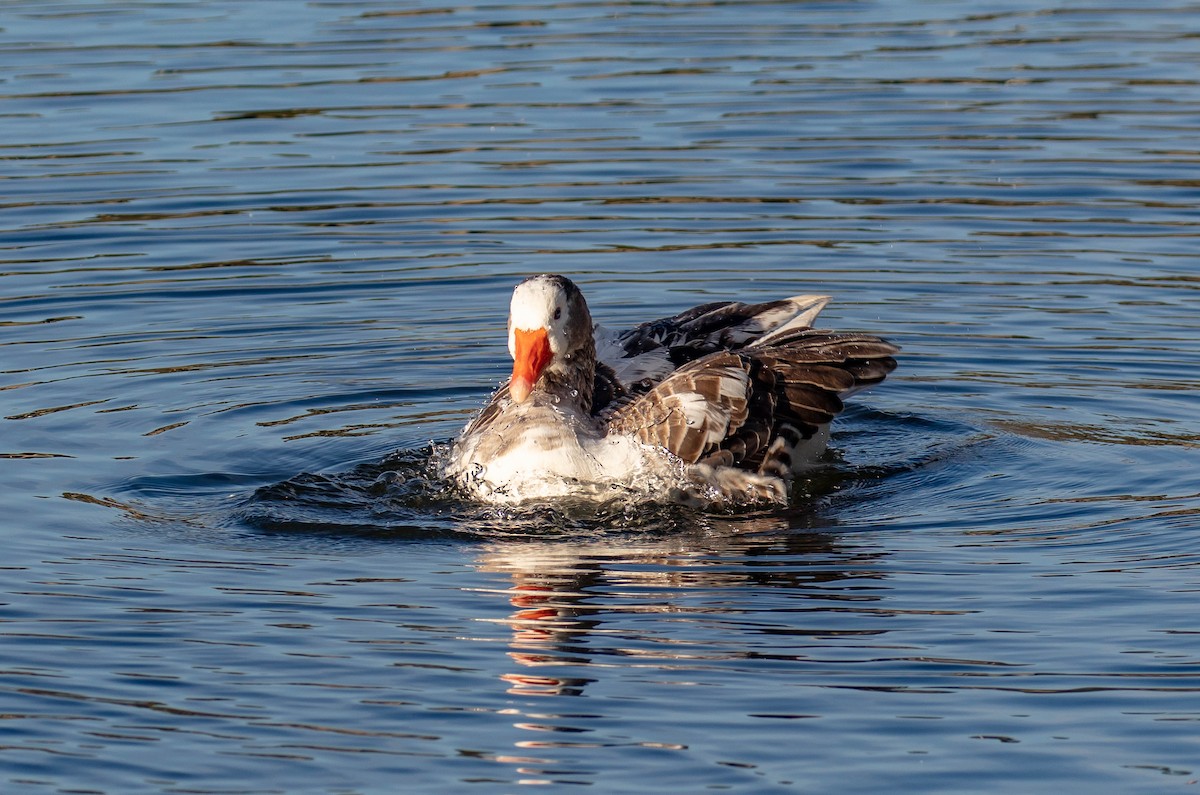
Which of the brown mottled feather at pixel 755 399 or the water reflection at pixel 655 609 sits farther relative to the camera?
the brown mottled feather at pixel 755 399

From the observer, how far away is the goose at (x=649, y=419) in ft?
36.2

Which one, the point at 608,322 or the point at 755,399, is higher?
the point at 608,322

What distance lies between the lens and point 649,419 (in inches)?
439

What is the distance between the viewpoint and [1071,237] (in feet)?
53.4

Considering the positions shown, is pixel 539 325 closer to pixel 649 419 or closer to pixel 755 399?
pixel 649 419

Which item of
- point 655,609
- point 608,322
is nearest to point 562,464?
point 655,609

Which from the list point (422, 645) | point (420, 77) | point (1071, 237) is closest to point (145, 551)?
point (422, 645)

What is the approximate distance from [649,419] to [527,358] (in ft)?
2.47

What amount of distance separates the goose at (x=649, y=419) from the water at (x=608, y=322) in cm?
23

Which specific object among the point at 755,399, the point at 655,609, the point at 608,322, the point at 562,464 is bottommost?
the point at 655,609

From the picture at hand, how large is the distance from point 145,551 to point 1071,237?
885cm

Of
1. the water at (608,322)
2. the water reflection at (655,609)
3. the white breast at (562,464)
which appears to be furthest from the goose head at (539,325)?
the water reflection at (655,609)

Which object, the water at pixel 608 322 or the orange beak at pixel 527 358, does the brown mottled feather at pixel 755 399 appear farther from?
the orange beak at pixel 527 358

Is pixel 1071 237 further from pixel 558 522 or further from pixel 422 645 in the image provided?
pixel 422 645
